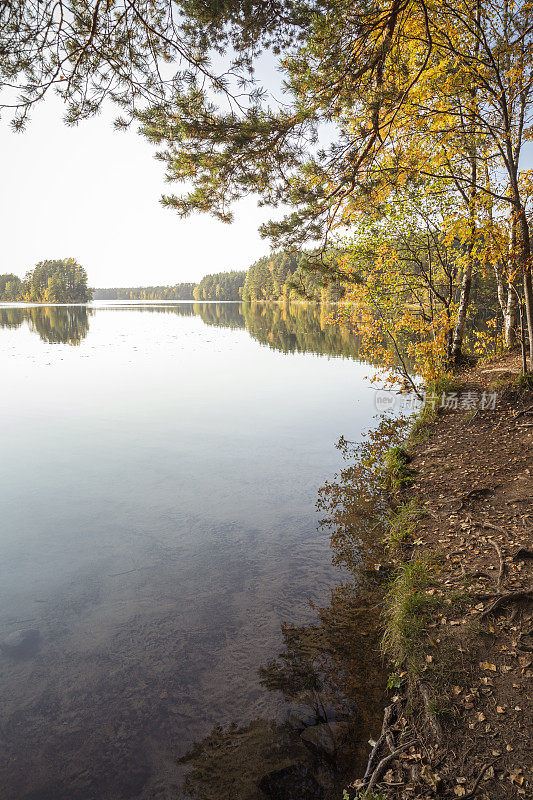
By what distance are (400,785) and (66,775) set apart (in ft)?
9.76

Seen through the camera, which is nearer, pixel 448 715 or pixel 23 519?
pixel 448 715

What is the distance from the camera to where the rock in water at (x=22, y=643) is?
192 inches

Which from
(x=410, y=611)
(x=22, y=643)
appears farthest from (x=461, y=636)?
(x=22, y=643)

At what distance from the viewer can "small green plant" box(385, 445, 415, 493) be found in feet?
28.7

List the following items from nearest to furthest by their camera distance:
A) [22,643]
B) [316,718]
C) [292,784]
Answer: [292,784] → [316,718] → [22,643]

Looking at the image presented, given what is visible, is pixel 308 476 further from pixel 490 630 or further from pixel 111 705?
pixel 111 705

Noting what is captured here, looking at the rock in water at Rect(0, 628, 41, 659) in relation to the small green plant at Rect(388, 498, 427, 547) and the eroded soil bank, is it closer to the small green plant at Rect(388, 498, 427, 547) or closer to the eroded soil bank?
the eroded soil bank

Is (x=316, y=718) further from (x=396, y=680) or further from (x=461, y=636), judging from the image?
(x=461, y=636)

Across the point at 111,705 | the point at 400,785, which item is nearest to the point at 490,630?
the point at 400,785

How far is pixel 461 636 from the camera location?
14.3 ft

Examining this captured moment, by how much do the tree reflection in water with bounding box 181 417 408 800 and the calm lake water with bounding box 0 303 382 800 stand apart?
5 centimetres

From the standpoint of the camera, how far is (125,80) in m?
6.07

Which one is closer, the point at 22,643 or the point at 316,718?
the point at 316,718

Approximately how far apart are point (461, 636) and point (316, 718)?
1.79 meters
